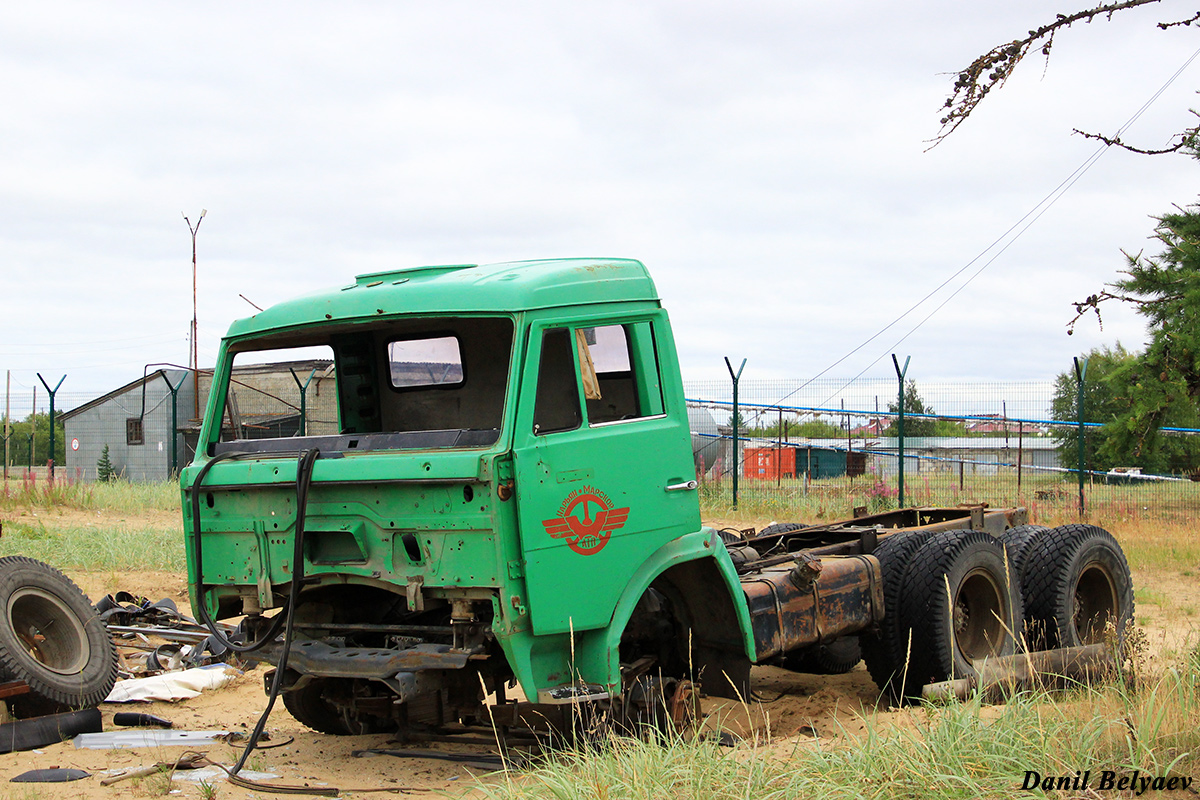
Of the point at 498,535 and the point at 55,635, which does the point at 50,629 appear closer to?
the point at 55,635

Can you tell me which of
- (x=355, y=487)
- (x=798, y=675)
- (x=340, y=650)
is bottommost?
(x=798, y=675)

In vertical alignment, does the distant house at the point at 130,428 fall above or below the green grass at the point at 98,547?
above

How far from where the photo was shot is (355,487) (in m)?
5.27

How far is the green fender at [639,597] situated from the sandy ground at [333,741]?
64 centimetres

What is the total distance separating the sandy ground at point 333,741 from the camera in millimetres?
5410

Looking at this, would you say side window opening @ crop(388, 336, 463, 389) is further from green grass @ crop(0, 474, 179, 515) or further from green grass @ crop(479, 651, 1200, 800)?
green grass @ crop(0, 474, 179, 515)

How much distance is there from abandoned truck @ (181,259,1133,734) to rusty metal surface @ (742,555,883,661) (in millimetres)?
18

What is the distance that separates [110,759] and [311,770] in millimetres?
1158

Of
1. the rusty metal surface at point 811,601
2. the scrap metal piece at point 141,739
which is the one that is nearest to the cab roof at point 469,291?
the rusty metal surface at point 811,601

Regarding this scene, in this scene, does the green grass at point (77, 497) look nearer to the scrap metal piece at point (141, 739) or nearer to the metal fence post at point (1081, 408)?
the scrap metal piece at point (141, 739)

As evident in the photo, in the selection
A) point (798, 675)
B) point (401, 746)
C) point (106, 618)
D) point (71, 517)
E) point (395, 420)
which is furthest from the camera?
point (71, 517)

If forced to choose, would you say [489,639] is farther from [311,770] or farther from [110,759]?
[110,759]

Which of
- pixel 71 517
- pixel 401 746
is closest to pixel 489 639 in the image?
pixel 401 746

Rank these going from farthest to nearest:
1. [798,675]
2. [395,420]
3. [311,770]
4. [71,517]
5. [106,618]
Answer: [71,517]
[106,618]
[798,675]
[395,420]
[311,770]
